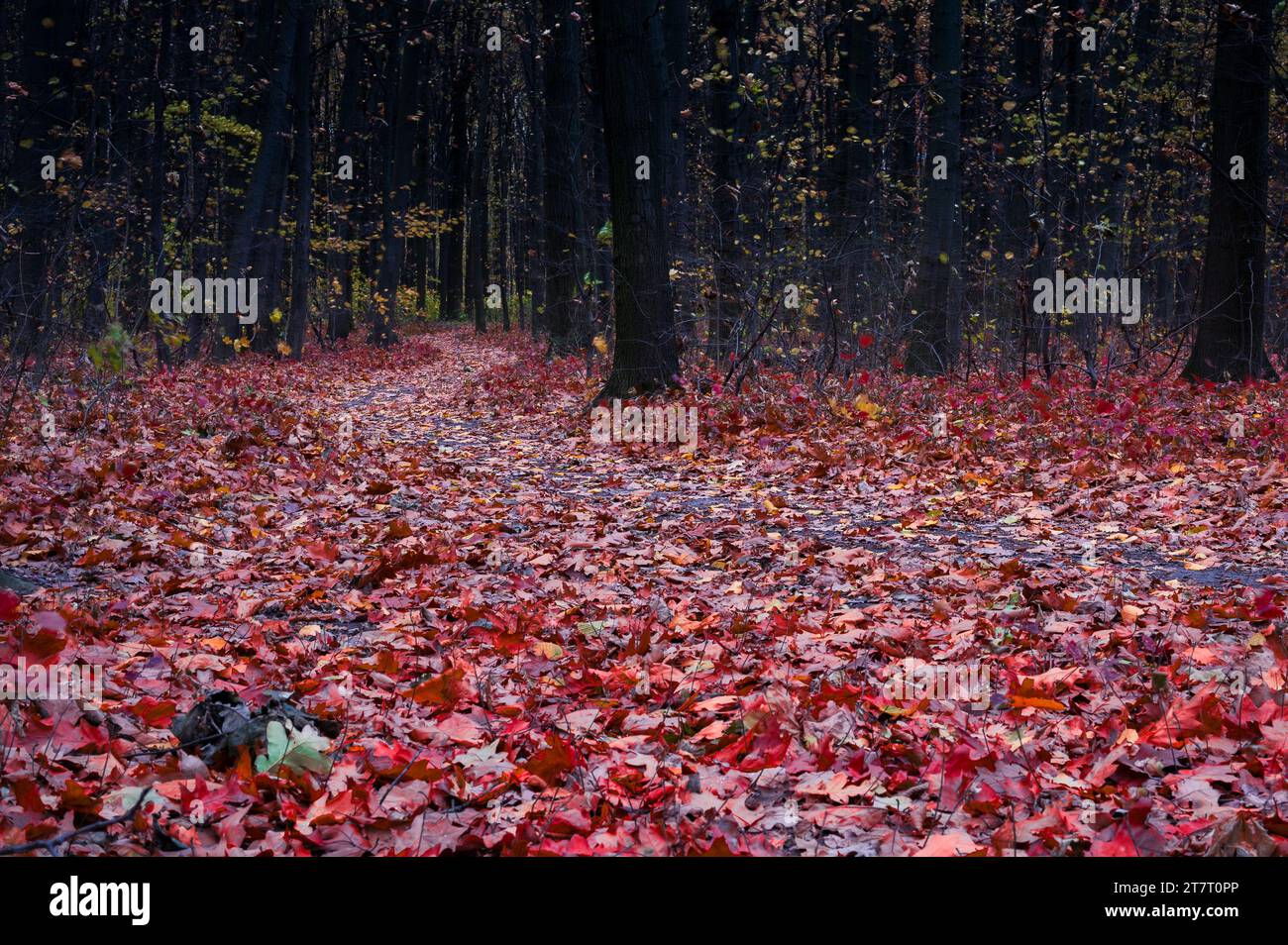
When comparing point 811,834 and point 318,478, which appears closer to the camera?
point 811,834

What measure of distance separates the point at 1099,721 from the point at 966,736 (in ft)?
1.53

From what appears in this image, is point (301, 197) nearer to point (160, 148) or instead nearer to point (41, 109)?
point (160, 148)

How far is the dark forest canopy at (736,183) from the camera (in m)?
11.6

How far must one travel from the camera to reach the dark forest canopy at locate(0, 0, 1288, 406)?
38.2 ft

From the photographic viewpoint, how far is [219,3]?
2522cm

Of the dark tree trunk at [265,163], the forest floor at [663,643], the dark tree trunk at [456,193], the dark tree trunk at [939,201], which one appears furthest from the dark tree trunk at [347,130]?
the forest floor at [663,643]

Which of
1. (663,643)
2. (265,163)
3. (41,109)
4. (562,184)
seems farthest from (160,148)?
(663,643)

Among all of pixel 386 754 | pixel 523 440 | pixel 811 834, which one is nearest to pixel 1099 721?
pixel 811 834

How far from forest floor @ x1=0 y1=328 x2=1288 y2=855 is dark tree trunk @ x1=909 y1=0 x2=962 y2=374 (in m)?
5.04

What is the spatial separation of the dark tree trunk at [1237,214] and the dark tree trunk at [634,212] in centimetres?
596

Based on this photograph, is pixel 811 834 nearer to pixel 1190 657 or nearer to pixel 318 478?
pixel 1190 657

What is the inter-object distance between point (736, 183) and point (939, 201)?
2770 mm

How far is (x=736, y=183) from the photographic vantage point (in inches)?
559

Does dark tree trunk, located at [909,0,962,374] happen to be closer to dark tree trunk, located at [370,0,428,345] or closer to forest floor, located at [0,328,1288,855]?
forest floor, located at [0,328,1288,855]
